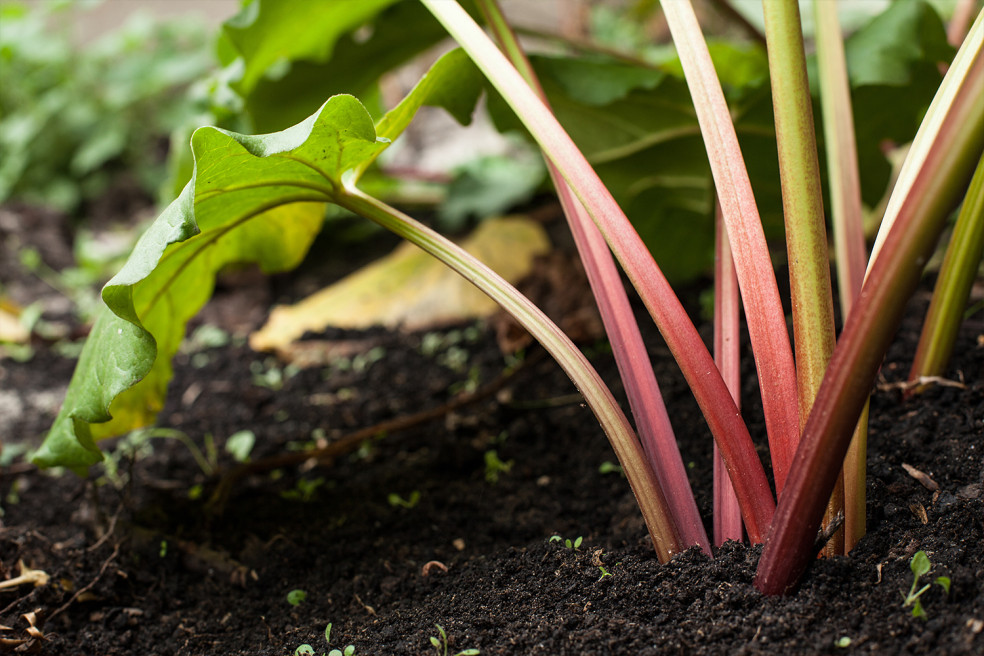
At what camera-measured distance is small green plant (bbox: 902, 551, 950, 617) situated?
0.71 metres

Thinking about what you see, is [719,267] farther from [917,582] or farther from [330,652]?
[330,652]

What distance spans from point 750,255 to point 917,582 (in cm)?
38

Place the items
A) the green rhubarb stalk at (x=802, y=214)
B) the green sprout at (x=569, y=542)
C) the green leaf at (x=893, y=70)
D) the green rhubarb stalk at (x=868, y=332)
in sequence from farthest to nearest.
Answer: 1. the green leaf at (x=893, y=70)
2. the green sprout at (x=569, y=542)
3. the green rhubarb stalk at (x=802, y=214)
4. the green rhubarb stalk at (x=868, y=332)

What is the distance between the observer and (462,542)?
1183 millimetres

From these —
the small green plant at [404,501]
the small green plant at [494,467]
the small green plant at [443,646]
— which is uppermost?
the small green plant at [443,646]

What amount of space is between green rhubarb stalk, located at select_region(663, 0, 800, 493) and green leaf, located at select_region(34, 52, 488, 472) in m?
0.37

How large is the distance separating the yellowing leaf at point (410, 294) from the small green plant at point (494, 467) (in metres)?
0.90

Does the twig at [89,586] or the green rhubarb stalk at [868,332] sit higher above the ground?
the green rhubarb stalk at [868,332]

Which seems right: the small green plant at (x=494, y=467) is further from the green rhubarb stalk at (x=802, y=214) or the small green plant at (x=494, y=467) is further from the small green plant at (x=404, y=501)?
the green rhubarb stalk at (x=802, y=214)

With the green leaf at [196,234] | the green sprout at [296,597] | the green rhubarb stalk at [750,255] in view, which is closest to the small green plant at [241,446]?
the green leaf at [196,234]

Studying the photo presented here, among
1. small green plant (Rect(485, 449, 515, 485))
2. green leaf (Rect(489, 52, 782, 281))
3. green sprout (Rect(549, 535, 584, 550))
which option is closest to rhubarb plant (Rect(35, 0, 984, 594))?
green sprout (Rect(549, 535, 584, 550))

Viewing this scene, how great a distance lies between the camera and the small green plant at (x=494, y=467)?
4.45 feet

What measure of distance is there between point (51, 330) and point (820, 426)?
8.71 feet

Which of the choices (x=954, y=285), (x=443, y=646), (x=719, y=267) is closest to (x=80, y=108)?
(x=719, y=267)
